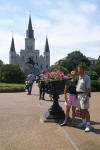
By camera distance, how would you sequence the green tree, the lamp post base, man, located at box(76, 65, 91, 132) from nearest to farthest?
man, located at box(76, 65, 91, 132), the lamp post base, the green tree

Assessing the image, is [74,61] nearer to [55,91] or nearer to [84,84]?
[55,91]

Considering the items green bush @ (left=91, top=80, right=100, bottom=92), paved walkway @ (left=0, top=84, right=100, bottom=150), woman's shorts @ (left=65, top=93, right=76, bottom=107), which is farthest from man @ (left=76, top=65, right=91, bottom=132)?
green bush @ (left=91, top=80, right=100, bottom=92)

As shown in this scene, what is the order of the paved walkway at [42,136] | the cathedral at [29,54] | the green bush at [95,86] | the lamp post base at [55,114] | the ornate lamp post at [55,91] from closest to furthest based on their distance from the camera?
the paved walkway at [42,136]
the ornate lamp post at [55,91]
the lamp post base at [55,114]
the green bush at [95,86]
the cathedral at [29,54]

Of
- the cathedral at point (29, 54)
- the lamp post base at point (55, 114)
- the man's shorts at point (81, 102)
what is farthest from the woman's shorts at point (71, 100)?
the cathedral at point (29, 54)

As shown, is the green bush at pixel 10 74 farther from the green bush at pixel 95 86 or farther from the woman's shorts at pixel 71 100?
the woman's shorts at pixel 71 100

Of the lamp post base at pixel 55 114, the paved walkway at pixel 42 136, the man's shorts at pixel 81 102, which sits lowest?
the paved walkway at pixel 42 136

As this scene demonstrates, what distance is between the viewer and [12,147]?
5.42m

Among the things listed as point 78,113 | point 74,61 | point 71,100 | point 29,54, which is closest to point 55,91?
point 71,100

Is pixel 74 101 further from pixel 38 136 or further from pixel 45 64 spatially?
pixel 45 64

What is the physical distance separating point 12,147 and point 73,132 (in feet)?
6.37

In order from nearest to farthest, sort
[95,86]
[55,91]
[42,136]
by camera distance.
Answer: [42,136] < [55,91] < [95,86]

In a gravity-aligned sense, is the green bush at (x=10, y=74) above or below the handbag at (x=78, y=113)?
above

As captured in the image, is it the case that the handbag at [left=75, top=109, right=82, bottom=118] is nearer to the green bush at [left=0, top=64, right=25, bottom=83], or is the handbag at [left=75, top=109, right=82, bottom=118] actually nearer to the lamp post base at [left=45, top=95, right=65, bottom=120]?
the lamp post base at [left=45, top=95, right=65, bottom=120]

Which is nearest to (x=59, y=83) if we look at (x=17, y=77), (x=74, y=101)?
(x=74, y=101)
